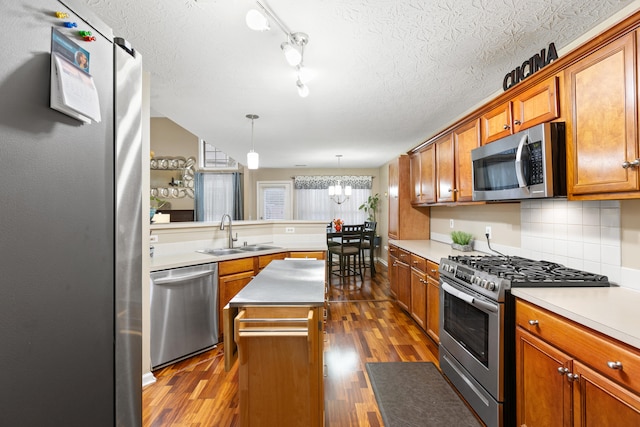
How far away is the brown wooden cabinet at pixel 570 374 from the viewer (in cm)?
109

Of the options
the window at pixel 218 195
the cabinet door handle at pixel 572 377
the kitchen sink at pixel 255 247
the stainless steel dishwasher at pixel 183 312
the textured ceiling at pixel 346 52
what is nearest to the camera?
the cabinet door handle at pixel 572 377

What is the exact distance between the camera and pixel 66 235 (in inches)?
24.3

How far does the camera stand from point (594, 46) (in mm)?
1508

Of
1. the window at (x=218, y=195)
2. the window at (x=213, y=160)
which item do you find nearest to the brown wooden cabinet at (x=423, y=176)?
the window at (x=218, y=195)

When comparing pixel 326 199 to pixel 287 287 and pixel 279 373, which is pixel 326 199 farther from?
pixel 279 373

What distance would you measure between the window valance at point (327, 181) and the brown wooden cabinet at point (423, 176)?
3.38 meters

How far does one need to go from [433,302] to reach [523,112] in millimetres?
1705

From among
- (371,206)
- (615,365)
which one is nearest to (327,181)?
(371,206)

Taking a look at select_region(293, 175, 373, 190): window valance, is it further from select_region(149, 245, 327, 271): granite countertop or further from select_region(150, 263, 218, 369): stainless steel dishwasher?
select_region(150, 263, 218, 369): stainless steel dishwasher

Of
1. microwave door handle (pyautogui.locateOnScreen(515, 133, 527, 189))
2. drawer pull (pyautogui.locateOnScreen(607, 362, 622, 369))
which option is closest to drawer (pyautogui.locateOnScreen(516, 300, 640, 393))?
drawer pull (pyautogui.locateOnScreen(607, 362, 622, 369))

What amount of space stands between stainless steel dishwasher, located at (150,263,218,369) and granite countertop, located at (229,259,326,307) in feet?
2.67

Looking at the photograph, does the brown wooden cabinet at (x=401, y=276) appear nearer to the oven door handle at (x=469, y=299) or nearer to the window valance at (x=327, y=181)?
the oven door handle at (x=469, y=299)

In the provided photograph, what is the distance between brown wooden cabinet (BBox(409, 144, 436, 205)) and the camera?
11.7 ft

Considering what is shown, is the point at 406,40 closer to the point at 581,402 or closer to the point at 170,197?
Answer: the point at 581,402
